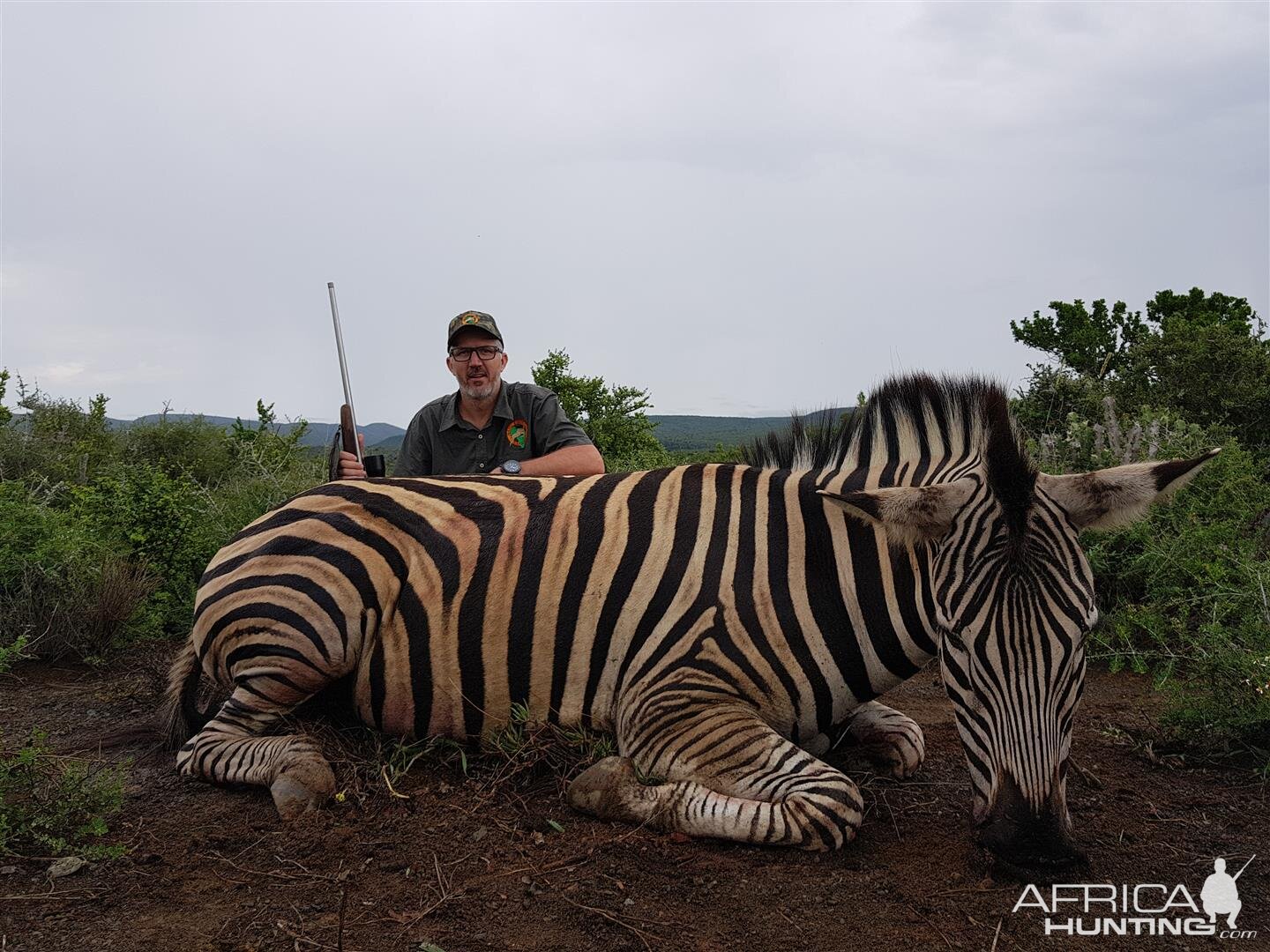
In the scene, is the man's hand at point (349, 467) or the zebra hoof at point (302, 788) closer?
the zebra hoof at point (302, 788)

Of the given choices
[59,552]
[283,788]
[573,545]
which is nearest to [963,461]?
[573,545]

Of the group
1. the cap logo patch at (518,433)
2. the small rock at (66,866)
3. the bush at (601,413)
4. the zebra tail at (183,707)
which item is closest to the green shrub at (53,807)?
the small rock at (66,866)

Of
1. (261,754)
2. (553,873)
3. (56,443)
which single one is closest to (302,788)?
(261,754)

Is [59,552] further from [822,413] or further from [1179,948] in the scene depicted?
[1179,948]

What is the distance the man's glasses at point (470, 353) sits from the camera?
6340mm

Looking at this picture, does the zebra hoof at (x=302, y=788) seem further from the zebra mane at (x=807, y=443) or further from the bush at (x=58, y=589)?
the bush at (x=58, y=589)

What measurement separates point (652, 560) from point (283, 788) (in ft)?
5.07

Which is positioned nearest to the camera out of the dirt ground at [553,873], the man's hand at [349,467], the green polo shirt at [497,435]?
the dirt ground at [553,873]

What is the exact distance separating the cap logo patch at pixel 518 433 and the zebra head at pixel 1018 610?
3.78 m

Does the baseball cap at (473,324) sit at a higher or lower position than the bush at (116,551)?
higher

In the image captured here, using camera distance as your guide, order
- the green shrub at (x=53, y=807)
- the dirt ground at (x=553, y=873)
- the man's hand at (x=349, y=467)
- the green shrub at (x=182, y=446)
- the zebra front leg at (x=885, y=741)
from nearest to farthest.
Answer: the dirt ground at (x=553, y=873)
the green shrub at (x=53, y=807)
the zebra front leg at (x=885, y=741)
the man's hand at (x=349, y=467)
the green shrub at (x=182, y=446)

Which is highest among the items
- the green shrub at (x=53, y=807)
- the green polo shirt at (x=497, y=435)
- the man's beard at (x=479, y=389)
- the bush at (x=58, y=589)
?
the man's beard at (x=479, y=389)

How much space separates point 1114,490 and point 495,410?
437 cm

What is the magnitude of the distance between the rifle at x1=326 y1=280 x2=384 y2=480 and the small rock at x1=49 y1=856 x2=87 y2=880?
3191mm
